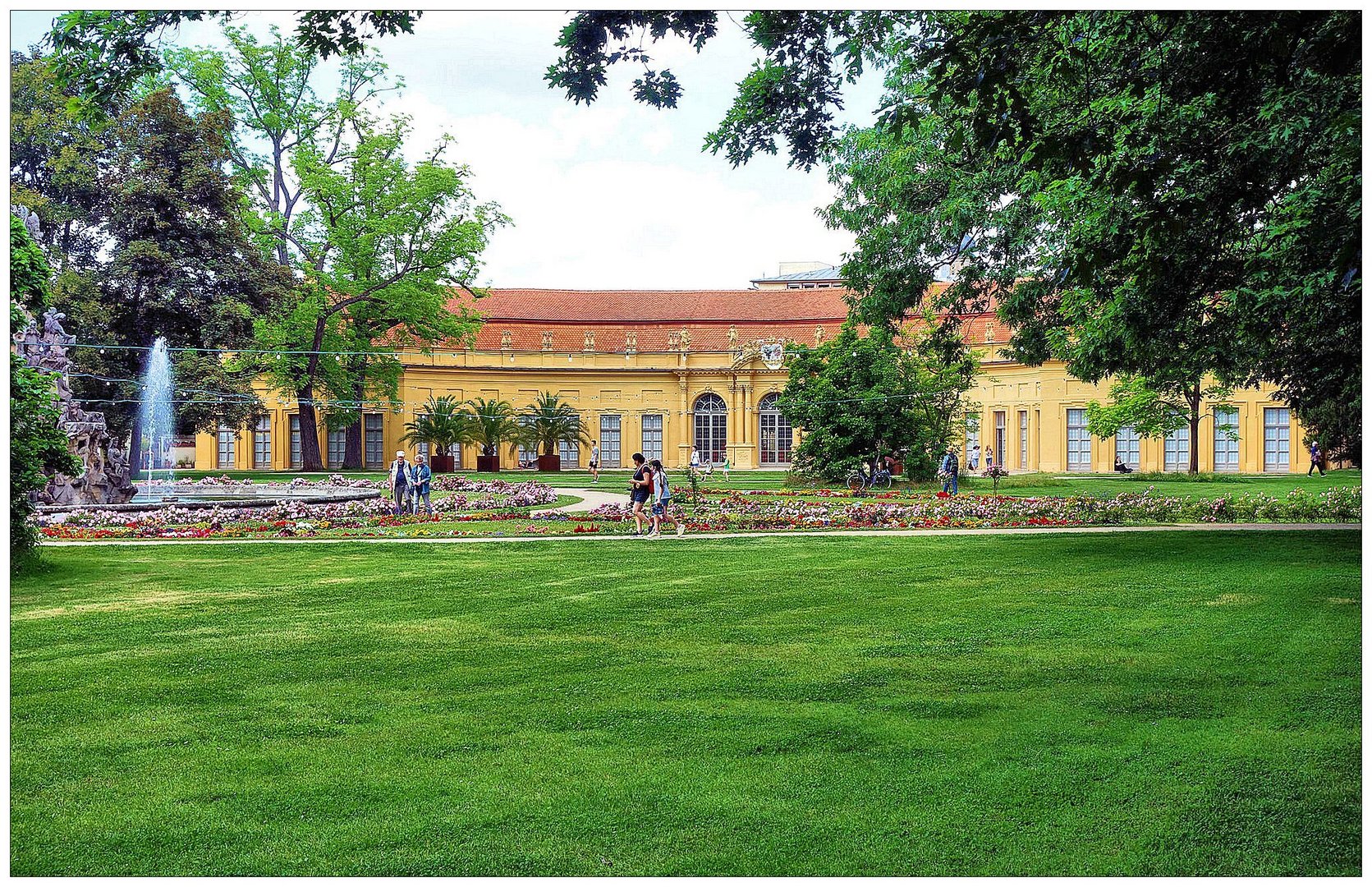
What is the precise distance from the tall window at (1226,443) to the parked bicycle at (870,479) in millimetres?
15507

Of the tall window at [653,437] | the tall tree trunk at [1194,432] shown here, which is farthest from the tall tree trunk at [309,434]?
the tall tree trunk at [1194,432]

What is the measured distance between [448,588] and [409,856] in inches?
255

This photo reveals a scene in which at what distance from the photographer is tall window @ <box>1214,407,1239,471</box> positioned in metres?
37.2

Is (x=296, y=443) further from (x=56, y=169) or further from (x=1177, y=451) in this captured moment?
(x=1177, y=451)

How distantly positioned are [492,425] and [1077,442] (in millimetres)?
21996

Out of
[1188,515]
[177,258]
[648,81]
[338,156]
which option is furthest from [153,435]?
[648,81]

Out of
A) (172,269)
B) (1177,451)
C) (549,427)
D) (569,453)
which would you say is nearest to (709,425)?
(569,453)

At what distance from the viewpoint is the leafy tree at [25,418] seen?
10.2 meters

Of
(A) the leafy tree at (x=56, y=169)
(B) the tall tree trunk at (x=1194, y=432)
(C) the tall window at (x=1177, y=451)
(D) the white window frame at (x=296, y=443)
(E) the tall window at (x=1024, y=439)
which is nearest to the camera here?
(A) the leafy tree at (x=56, y=169)

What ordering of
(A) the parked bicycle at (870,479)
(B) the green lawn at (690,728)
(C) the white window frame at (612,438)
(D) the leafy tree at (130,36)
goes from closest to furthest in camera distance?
(B) the green lawn at (690,728), (D) the leafy tree at (130,36), (A) the parked bicycle at (870,479), (C) the white window frame at (612,438)

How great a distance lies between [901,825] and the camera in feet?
13.3

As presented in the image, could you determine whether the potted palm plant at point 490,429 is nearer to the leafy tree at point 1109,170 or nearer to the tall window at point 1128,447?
the leafy tree at point 1109,170

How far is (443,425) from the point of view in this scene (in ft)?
101

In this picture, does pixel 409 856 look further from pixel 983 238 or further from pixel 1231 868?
pixel 983 238
